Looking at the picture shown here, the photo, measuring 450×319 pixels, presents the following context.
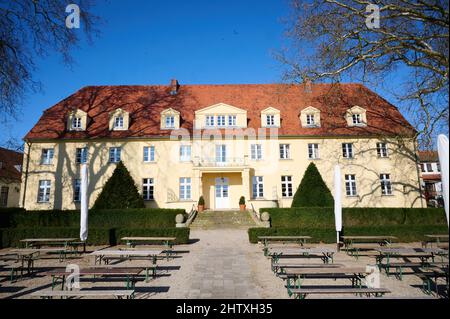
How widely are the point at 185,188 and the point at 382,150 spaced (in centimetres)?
1763

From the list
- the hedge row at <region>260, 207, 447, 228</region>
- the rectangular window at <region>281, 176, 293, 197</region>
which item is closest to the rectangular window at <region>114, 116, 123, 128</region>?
the rectangular window at <region>281, 176, 293, 197</region>

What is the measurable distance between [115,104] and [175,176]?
379 inches

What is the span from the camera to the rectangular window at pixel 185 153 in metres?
25.2

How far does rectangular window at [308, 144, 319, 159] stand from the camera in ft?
83.8

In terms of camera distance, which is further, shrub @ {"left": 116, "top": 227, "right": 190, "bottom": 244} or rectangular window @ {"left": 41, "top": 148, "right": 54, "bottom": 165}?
rectangular window @ {"left": 41, "top": 148, "right": 54, "bottom": 165}

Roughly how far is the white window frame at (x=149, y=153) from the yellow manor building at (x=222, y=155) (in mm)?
87

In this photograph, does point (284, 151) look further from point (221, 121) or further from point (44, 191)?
point (44, 191)

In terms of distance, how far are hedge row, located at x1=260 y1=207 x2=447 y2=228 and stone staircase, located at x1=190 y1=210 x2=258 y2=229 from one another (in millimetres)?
2039

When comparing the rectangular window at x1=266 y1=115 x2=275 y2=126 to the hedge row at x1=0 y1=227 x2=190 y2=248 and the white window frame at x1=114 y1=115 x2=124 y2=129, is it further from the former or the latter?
the hedge row at x1=0 y1=227 x2=190 y2=248

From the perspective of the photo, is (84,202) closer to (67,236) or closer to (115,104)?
(67,236)

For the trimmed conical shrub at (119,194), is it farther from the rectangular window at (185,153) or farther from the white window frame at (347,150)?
the white window frame at (347,150)

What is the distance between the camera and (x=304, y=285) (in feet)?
24.1

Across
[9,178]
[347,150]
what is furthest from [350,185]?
[9,178]

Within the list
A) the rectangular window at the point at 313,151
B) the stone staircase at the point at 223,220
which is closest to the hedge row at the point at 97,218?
the stone staircase at the point at 223,220
